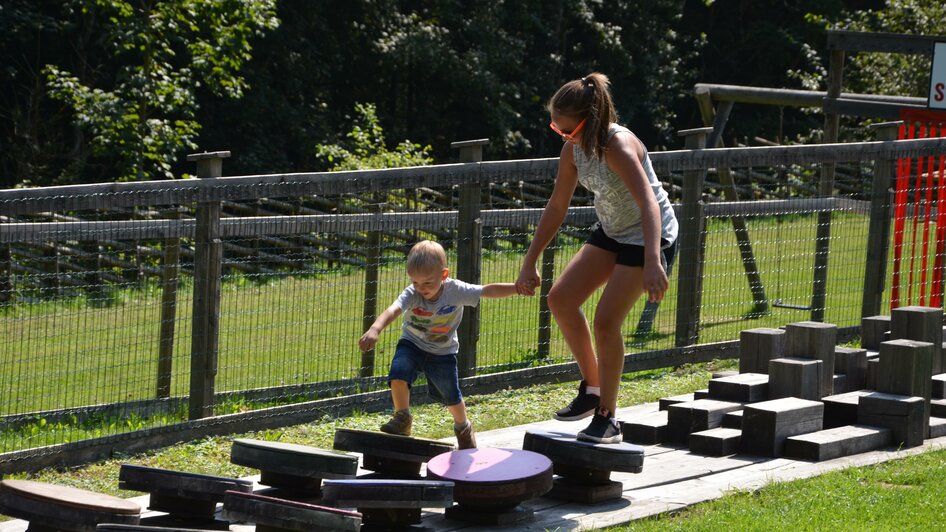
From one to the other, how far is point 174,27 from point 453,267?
10150mm

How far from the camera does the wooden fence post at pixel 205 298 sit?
7.31 metres

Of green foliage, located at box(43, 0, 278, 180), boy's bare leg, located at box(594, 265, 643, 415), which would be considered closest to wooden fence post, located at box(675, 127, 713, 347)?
boy's bare leg, located at box(594, 265, 643, 415)

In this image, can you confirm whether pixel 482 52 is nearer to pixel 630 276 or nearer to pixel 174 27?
pixel 174 27

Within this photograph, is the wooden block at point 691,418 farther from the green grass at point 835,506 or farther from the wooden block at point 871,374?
the wooden block at point 871,374

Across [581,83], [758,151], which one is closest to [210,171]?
[581,83]

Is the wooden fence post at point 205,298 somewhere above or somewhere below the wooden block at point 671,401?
A: above

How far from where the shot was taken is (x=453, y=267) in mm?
9344

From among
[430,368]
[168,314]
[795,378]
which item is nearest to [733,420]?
[795,378]

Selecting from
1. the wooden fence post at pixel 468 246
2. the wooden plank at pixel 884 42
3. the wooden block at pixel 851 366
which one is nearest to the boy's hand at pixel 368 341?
the wooden fence post at pixel 468 246

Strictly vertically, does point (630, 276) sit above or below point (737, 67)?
below

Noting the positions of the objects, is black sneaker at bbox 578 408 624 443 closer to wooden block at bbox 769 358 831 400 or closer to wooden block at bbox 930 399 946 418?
wooden block at bbox 769 358 831 400

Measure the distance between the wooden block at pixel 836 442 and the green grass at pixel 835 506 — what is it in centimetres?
26

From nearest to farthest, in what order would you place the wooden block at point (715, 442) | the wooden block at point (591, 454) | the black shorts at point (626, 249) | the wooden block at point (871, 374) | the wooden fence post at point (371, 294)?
the wooden block at point (591, 454) → the black shorts at point (626, 249) → the wooden block at point (715, 442) → the wooden block at point (871, 374) → the wooden fence post at point (371, 294)

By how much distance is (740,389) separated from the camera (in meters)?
7.10
